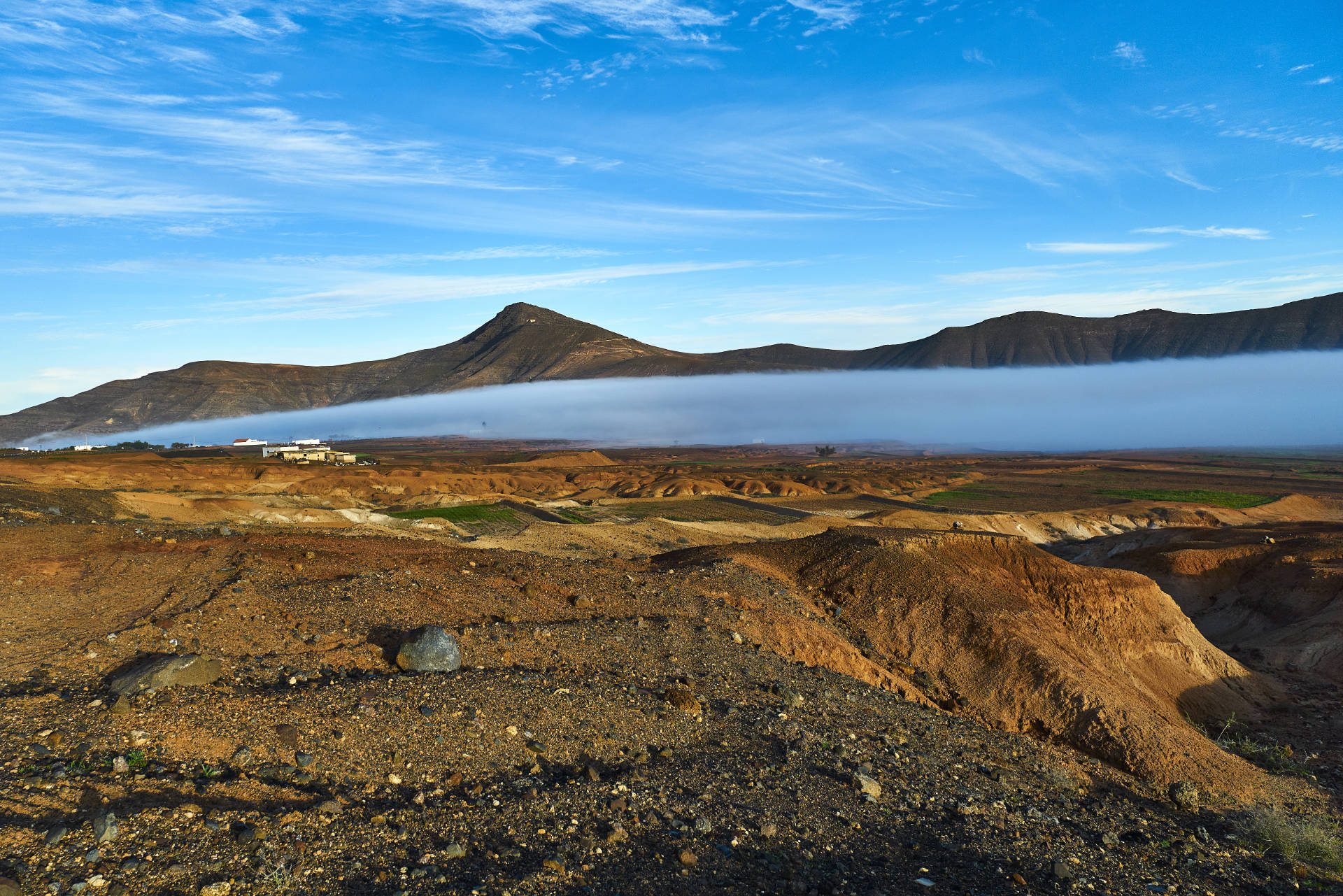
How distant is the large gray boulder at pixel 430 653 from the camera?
33.0ft

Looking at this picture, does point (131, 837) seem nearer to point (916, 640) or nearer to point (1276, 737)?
point (916, 640)

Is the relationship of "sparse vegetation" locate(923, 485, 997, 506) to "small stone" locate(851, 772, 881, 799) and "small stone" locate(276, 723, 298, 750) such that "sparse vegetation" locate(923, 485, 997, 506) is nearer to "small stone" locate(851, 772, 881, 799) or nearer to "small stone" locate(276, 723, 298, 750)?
"small stone" locate(851, 772, 881, 799)

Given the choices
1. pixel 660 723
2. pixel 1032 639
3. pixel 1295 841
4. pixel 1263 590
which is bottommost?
pixel 1263 590

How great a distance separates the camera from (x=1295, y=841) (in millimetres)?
10375

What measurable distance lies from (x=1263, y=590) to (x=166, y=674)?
104 ft

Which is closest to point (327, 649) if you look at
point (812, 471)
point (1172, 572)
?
point (1172, 572)

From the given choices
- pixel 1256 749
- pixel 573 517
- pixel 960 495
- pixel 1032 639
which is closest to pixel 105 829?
pixel 1032 639

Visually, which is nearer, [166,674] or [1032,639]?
[166,674]

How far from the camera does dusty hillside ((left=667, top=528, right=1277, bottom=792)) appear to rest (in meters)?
14.4

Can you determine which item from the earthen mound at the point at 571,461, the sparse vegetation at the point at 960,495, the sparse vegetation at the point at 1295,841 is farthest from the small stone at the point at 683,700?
the earthen mound at the point at 571,461

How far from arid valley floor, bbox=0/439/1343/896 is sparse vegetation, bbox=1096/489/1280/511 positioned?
1796 inches

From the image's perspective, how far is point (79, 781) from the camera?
6281mm

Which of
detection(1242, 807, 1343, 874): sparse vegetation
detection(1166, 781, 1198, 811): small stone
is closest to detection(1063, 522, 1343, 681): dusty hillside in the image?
detection(1166, 781, 1198, 811): small stone

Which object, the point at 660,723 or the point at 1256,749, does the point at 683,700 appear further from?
the point at 1256,749
